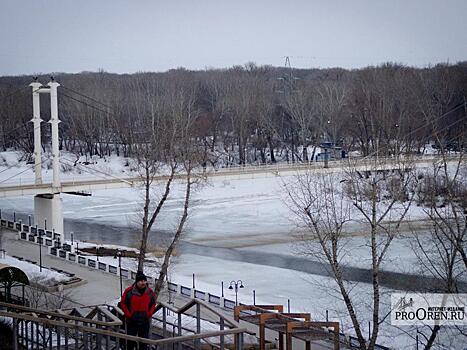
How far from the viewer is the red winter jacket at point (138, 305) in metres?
7.86

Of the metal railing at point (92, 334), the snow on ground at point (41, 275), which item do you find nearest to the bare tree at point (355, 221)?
the metal railing at point (92, 334)

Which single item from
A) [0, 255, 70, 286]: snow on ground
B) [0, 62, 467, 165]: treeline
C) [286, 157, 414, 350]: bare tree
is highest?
[0, 62, 467, 165]: treeline

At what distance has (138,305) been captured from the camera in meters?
7.90

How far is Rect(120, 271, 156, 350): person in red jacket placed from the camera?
786 centimetres

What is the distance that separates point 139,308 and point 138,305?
1.3 inches

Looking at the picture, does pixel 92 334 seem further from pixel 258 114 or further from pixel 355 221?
pixel 258 114

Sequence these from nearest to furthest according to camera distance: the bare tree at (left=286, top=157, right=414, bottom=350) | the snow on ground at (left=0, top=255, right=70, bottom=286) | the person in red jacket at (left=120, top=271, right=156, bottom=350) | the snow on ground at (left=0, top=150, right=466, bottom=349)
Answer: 1. the person in red jacket at (left=120, top=271, right=156, bottom=350)
2. the bare tree at (left=286, top=157, right=414, bottom=350)
3. the snow on ground at (left=0, top=150, right=466, bottom=349)
4. the snow on ground at (left=0, top=255, right=70, bottom=286)

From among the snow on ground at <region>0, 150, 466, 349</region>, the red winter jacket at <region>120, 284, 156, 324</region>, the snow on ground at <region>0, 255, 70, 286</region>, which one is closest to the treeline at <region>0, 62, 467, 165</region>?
the snow on ground at <region>0, 150, 466, 349</region>

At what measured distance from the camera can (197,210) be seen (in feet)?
139

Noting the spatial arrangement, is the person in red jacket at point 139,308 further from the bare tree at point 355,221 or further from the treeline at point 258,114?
the treeline at point 258,114

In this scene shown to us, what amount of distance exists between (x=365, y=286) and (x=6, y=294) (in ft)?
33.8

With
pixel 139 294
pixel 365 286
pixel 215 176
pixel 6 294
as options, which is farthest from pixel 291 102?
pixel 139 294

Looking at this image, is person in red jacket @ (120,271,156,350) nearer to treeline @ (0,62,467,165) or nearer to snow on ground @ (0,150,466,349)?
snow on ground @ (0,150,466,349)

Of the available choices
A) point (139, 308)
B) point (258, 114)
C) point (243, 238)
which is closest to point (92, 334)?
point (139, 308)
